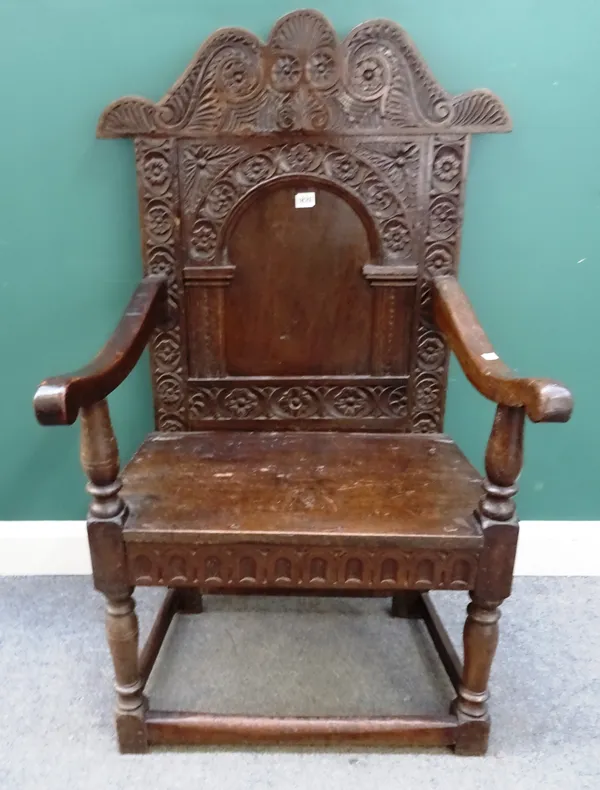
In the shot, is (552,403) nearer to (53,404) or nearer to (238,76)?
(53,404)

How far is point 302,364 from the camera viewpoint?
1402 millimetres

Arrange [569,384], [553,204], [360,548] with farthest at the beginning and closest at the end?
[569,384]
[553,204]
[360,548]

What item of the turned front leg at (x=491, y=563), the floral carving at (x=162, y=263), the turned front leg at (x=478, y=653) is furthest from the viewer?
the floral carving at (x=162, y=263)

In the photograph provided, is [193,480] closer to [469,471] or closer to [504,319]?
[469,471]

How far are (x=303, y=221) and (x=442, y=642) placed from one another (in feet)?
3.05

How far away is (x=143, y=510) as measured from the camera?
111 cm

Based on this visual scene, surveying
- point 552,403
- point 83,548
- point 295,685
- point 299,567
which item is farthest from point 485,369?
point 83,548

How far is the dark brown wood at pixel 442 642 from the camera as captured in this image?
4.20 ft

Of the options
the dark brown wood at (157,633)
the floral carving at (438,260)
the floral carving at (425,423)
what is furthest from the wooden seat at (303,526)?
the floral carving at (438,260)

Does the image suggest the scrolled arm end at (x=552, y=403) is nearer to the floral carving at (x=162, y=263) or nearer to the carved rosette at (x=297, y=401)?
the carved rosette at (x=297, y=401)

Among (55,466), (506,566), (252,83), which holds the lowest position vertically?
(55,466)

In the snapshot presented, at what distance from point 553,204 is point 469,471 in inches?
25.5

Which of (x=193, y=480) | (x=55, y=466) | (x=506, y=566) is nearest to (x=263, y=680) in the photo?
(x=193, y=480)

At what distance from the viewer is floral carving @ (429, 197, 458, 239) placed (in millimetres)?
1309
